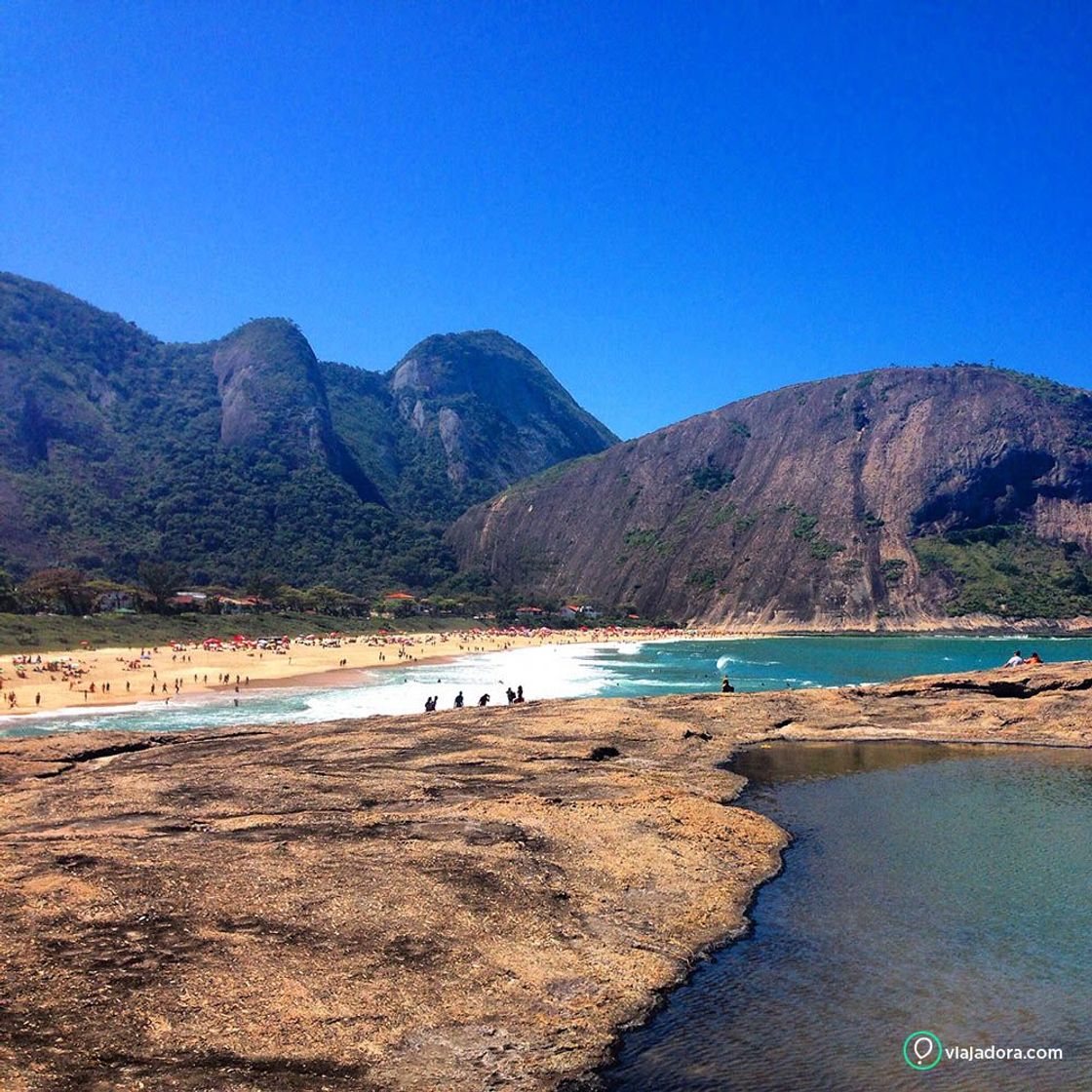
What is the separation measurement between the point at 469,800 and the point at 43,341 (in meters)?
200

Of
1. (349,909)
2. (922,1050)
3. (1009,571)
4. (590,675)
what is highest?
(1009,571)

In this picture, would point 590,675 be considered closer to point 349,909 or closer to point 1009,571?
point 349,909

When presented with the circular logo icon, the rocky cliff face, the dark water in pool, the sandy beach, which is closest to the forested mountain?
the rocky cliff face

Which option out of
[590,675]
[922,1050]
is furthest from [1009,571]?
[922,1050]

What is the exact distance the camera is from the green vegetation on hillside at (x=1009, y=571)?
125 meters

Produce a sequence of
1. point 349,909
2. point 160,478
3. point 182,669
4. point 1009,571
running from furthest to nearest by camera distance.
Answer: point 160,478
point 1009,571
point 182,669
point 349,909

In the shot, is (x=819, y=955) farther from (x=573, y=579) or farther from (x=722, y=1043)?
(x=573, y=579)

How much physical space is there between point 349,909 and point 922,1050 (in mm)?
6719

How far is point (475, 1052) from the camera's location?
7.43 metres

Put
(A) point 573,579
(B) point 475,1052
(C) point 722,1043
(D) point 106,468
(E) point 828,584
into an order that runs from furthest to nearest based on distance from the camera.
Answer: (A) point 573,579
(D) point 106,468
(E) point 828,584
(C) point 722,1043
(B) point 475,1052

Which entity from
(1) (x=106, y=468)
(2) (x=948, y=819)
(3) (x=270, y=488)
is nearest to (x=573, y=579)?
(3) (x=270, y=488)

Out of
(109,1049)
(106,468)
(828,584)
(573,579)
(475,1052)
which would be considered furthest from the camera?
(573,579)

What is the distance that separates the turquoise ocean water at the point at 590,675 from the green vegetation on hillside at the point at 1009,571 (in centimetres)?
1242

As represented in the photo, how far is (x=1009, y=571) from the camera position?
13225cm
